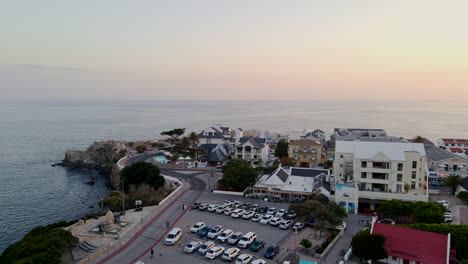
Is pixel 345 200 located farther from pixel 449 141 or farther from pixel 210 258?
pixel 449 141

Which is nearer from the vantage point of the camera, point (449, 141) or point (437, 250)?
point (437, 250)

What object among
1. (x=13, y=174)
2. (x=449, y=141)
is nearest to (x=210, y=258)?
(x=13, y=174)

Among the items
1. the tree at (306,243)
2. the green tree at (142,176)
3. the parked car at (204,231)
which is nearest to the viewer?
the tree at (306,243)

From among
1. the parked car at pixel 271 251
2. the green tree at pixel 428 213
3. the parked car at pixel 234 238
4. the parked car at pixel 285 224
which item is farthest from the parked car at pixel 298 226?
the green tree at pixel 428 213

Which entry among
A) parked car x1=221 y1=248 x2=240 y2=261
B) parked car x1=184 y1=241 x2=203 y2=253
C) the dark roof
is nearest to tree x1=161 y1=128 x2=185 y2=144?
the dark roof

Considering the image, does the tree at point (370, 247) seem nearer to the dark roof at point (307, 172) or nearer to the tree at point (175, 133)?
the dark roof at point (307, 172)

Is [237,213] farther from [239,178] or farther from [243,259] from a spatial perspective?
[243,259]
